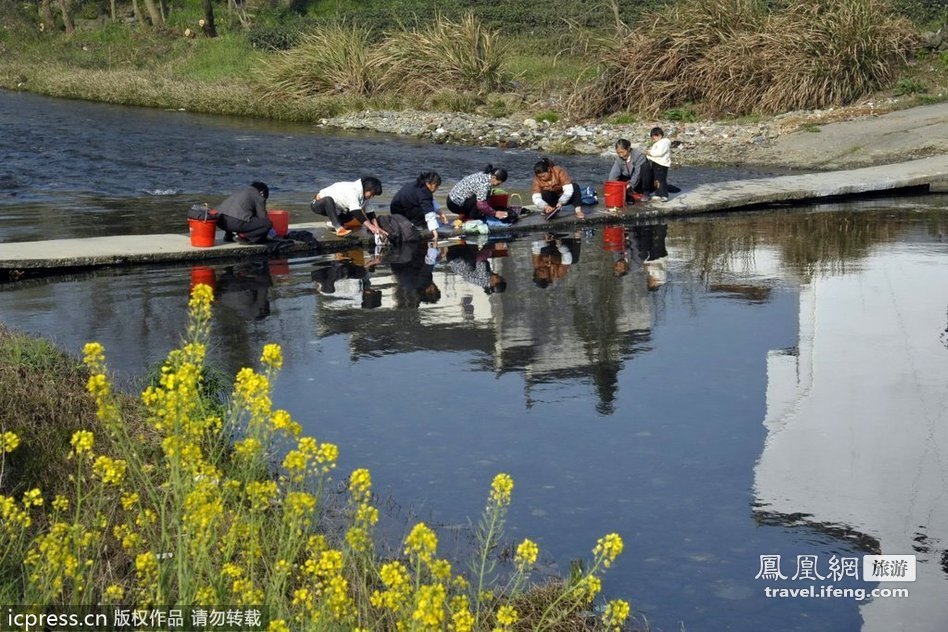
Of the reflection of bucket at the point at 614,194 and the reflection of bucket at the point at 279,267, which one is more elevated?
the reflection of bucket at the point at 614,194

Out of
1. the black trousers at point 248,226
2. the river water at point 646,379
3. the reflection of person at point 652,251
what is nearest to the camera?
the river water at point 646,379

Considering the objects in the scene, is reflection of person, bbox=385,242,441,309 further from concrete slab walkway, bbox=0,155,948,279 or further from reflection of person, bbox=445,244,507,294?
concrete slab walkway, bbox=0,155,948,279

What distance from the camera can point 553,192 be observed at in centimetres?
1783

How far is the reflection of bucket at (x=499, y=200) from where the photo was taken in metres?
17.4

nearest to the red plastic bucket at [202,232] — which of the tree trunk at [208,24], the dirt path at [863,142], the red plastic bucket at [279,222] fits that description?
the red plastic bucket at [279,222]

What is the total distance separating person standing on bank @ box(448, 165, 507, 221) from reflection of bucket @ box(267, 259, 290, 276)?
285cm

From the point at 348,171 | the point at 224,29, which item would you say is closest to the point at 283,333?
the point at 348,171

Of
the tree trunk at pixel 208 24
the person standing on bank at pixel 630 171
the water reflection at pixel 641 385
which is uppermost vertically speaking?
the tree trunk at pixel 208 24

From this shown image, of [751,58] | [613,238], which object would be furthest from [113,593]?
[751,58]

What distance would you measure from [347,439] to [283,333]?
9.84 feet

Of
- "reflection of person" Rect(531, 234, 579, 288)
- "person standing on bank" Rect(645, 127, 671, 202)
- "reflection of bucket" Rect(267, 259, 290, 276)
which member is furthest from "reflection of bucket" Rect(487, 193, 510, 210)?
"reflection of bucket" Rect(267, 259, 290, 276)

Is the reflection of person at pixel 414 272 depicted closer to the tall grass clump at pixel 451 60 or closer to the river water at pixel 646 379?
the river water at pixel 646 379

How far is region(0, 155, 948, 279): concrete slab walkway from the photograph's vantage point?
13773 mm

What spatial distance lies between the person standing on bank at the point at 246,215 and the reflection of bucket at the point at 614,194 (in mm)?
5418
